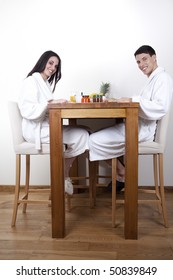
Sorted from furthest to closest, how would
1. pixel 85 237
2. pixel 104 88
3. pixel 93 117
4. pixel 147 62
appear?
pixel 104 88 → pixel 147 62 → pixel 85 237 → pixel 93 117

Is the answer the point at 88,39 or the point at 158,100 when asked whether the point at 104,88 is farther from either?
the point at 158,100

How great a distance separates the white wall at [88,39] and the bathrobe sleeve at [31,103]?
843 millimetres

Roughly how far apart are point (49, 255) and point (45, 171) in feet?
4.80

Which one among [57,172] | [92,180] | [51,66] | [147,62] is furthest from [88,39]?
[57,172]

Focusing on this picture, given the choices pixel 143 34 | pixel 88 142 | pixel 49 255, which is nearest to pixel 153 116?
pixel 88 142

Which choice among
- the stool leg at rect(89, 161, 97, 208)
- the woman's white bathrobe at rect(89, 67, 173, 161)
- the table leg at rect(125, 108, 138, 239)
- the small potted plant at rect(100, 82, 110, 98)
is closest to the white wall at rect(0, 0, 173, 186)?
the small potted plant at rect(100, 82, 110, 98)

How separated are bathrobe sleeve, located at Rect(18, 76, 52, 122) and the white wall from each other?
33.2 inches

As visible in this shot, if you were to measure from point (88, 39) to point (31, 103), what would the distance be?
3.79 feet

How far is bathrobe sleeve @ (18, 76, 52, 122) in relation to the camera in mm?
1940

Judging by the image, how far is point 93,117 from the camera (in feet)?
5.68

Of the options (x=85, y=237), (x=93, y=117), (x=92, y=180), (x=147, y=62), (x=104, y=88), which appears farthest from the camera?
(x=104, y=88)

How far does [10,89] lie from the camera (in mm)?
2943

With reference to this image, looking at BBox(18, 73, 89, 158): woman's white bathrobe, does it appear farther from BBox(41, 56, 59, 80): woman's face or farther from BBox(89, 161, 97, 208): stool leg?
BBox(89, 161, 97, 208): stool leg

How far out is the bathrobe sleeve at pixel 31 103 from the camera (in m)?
1.94
